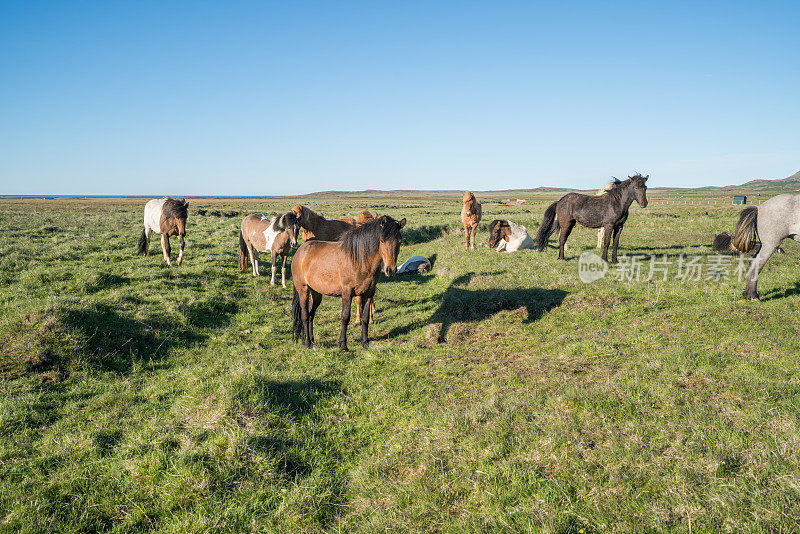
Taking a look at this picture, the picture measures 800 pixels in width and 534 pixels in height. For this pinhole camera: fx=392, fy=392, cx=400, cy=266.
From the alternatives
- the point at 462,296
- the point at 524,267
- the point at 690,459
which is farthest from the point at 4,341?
the point at 524,267

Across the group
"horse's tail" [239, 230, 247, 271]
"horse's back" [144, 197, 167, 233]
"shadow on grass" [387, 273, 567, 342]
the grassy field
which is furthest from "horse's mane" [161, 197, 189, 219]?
"shadow on grass" [387, 273, 567, 342]

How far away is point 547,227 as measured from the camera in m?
16.9

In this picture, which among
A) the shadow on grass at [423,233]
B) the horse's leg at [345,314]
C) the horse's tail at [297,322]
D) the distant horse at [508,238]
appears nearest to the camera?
the horse's leg at [345,314]

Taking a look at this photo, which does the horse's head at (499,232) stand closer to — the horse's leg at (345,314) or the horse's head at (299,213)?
the horse's head at (299,213)

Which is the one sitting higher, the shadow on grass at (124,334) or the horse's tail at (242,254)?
the horse's tail at (242,254)

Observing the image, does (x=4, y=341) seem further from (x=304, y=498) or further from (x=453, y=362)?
(x=453, y=362)

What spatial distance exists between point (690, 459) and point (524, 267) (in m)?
10.4

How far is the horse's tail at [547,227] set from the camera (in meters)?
16.5

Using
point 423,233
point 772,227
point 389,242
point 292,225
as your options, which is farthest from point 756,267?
point 423,233

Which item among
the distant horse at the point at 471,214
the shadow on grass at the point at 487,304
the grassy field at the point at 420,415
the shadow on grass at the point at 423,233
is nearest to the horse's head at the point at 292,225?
the grassy field at the point at 420,415

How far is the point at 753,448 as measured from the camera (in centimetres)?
379

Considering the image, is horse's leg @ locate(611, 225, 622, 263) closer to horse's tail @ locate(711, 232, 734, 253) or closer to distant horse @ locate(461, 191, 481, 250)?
horse's tail @ locate(711, 232, 734, 253)

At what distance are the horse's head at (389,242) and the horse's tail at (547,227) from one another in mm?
10774

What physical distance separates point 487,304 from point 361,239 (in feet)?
13.6
